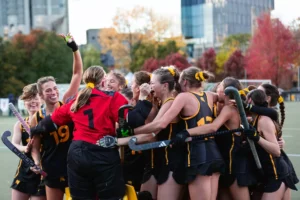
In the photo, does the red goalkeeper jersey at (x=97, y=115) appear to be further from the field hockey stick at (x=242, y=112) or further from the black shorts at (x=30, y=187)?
the black shorts at (x=30, y=187)

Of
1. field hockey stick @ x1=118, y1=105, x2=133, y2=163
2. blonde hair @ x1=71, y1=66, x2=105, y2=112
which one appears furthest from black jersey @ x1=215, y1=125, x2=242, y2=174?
blonde hair @ x1=71, y1=66, x2=105, y2=112

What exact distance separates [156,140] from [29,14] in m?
92.3

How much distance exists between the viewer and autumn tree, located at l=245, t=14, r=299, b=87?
5878cm

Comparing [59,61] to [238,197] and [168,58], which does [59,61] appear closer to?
[168,58]

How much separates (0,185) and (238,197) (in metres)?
5.56

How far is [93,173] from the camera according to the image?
4480mm

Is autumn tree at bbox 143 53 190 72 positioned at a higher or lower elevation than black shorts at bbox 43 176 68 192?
higher

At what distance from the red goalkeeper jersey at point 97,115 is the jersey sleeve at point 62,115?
0.15 m

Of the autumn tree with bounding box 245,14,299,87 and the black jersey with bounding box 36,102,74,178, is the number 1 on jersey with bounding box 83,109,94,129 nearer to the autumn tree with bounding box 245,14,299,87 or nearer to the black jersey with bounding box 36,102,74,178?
the black jersey with bounding box 36,102,74,178

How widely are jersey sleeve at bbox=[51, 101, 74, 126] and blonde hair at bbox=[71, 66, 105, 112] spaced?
145mm

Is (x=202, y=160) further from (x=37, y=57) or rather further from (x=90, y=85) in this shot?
(x=37, y=57)

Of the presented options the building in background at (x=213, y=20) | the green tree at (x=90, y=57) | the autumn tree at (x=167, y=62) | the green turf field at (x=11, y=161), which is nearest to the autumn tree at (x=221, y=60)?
the autumn tree at (x=167, y=62)

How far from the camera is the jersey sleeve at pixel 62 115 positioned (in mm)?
4734

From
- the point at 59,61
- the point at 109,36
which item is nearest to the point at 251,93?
the point at 59,61
